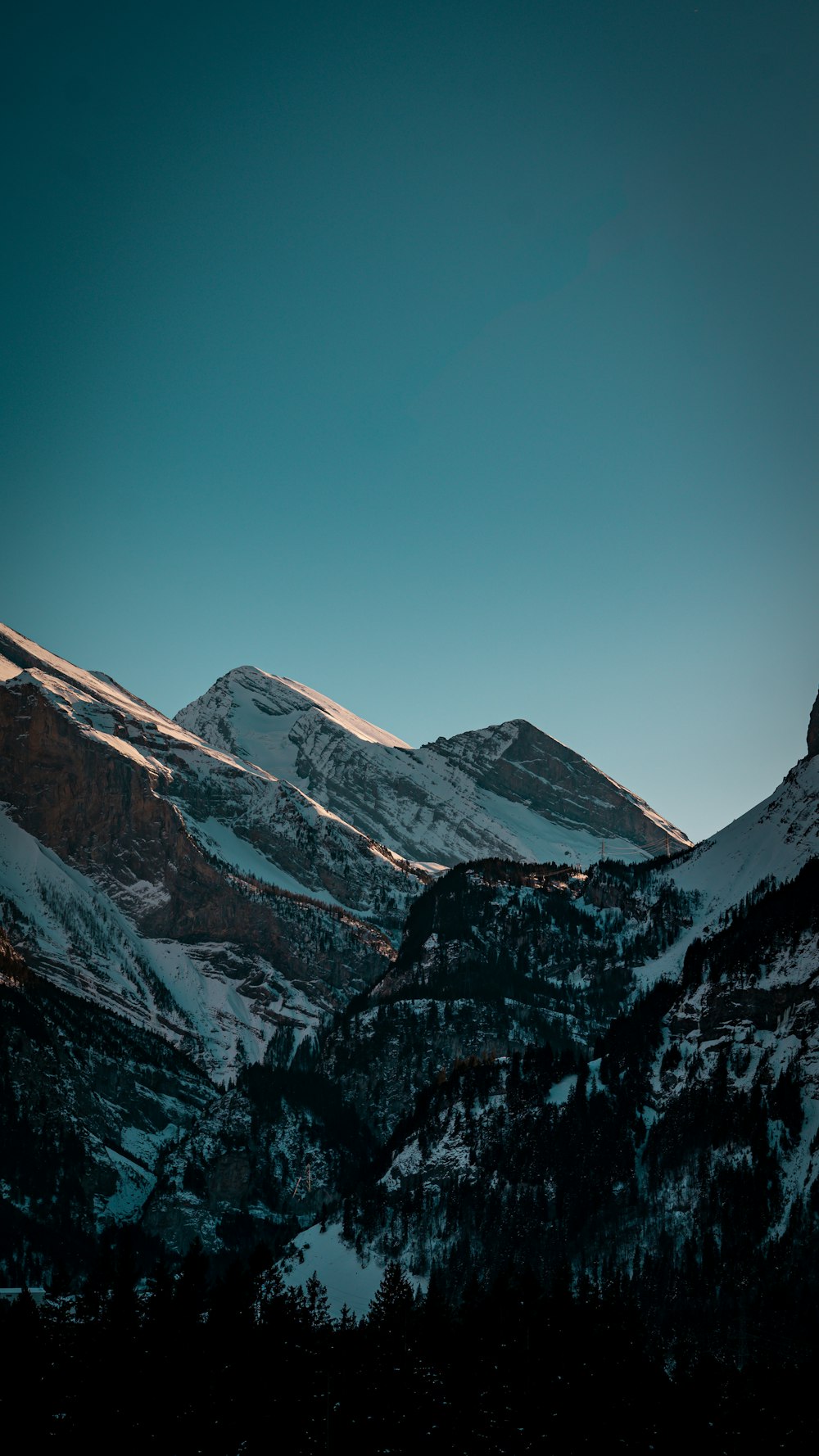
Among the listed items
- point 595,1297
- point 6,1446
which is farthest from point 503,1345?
point 6,1446

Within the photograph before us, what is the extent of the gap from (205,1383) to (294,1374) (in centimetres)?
826

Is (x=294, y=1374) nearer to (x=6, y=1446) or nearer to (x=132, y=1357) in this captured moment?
(x=132, y=1357)

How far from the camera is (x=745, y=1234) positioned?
18088 centimetres

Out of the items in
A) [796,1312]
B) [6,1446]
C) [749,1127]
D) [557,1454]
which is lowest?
[6,1446]

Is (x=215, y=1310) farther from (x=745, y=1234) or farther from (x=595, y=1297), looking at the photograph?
(x=745, y=1234)

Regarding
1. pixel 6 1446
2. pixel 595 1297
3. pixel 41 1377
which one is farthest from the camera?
pixel 595 1297

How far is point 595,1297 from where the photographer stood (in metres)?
141

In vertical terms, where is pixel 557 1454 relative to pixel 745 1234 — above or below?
below

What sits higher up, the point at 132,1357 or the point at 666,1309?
the point at 666,1309

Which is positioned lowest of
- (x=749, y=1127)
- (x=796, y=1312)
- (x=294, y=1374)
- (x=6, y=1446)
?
(x=6, y=1446)

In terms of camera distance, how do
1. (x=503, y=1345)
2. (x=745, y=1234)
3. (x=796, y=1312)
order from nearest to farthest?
(x=503, y=1345) < (x=796, y=1312) < (x=745, y=1234)

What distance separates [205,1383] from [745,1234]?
88075 millimetres

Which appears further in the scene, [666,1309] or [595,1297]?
[666,1309]

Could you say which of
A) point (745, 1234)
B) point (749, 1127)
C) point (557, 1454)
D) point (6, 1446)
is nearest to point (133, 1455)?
point (6, 1446)
